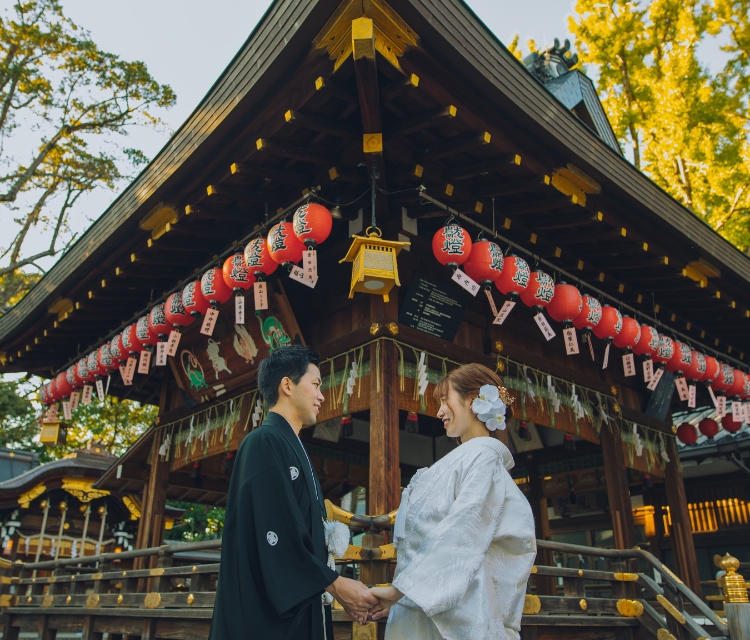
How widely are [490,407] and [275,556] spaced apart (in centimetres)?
119

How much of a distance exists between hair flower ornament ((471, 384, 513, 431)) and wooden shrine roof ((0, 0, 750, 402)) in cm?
290

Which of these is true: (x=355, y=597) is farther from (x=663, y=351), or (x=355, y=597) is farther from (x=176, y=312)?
(x=663, y=351)

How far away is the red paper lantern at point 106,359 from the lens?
835 centimetres

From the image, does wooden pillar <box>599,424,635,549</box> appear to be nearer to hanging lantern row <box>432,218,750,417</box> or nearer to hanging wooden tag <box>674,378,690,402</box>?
hanging lantern row <box>432,218,750,417</box>

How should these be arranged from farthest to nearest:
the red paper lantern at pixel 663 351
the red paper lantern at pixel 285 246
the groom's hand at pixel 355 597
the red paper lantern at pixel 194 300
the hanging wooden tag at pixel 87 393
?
the hanging wooden tag at pixel 87 393
the red paper lantern at pixel 663 351
the red paper lantern at pixel 194 300
the red paper lantern at pixel 285 246
the groom's hand at pixel 355 597

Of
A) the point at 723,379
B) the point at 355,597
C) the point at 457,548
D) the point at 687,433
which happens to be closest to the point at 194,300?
the point at 355,597

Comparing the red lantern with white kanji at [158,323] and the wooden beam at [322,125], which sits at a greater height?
the wooden beam at [322,125]

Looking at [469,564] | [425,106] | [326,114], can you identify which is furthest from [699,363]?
[469,564]

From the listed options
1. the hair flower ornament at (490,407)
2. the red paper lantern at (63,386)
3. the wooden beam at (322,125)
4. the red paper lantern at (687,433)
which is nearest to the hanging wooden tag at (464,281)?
the wooden beam at (322,125)

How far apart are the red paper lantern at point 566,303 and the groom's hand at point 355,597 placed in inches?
187

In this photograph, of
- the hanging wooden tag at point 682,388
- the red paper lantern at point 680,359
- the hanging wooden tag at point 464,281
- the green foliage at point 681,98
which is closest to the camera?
the hanging wooden tag at point 464,281

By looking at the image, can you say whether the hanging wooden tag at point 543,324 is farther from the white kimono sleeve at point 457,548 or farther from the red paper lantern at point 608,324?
the white kimono sleeve at point 457,548

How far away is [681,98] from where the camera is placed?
1536cm

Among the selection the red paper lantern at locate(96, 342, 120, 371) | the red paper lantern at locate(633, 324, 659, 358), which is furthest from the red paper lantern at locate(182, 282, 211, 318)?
the red paper lantern at locate(633, 324, 659, 358)
